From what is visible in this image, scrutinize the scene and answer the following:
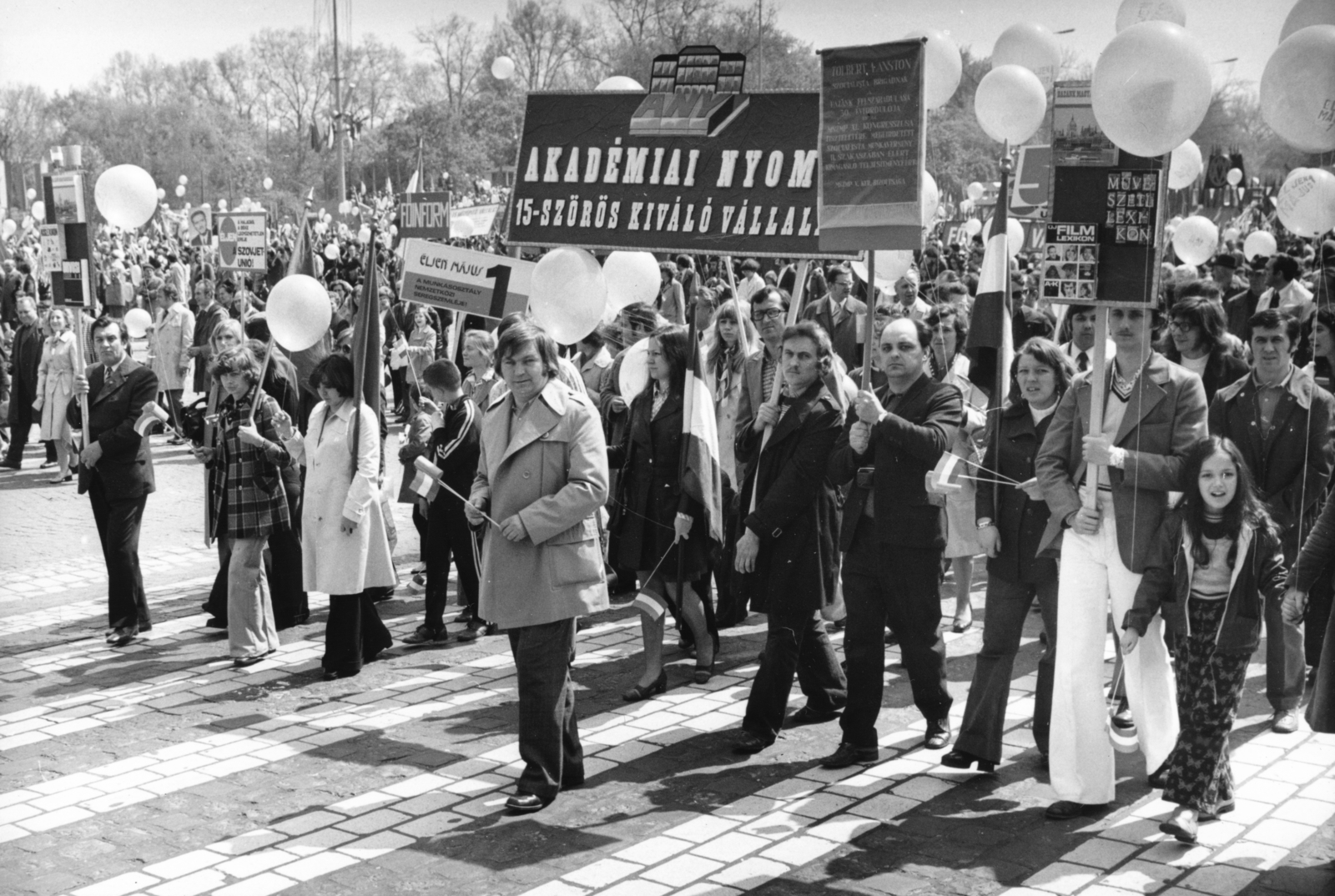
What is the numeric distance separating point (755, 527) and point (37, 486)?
35.2ft

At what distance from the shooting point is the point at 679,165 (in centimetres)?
760

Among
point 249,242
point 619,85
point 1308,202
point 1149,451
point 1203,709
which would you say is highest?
point 619,85

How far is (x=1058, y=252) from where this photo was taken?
5.45m

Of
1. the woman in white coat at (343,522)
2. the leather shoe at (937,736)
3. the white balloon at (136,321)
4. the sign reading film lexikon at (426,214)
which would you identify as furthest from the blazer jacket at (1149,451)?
the white balloon at (136,321)

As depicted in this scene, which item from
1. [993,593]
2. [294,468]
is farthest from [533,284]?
[993,593]

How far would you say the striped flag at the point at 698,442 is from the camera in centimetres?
730

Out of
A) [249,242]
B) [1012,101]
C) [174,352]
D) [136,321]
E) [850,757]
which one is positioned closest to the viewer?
[850,757]

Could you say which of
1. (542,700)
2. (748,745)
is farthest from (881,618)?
(542,700)

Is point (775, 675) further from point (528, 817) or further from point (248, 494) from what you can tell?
point (248, 494)

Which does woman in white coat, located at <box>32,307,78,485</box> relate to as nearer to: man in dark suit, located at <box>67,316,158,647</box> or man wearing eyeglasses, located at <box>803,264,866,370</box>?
man in dark suit, located at <box>67,316,158,647</box>

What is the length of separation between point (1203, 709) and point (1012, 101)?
5052 millimetres

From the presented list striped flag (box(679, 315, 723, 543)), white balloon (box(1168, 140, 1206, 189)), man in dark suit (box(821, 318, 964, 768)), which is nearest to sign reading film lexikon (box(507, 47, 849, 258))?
striped flag (box(679, 315, 723, 543))

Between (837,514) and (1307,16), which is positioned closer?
(1307,16)

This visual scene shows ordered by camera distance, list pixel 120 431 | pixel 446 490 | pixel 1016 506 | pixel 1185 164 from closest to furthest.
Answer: pixel 1016 506 → pixel 446 490 → pixel 120 431 → pixel 1185 164
